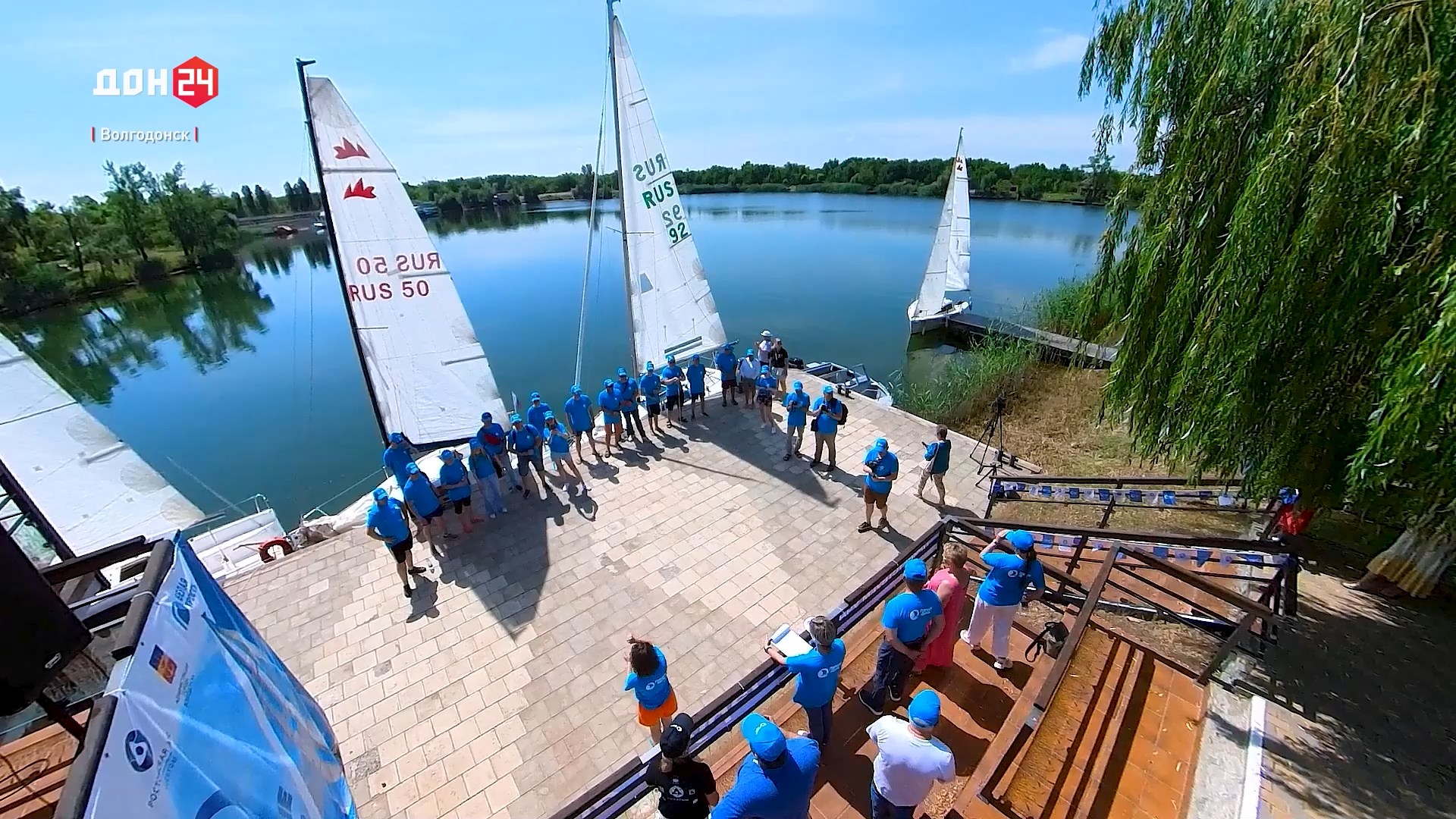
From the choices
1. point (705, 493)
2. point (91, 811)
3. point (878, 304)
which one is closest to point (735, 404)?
point (705, 493)

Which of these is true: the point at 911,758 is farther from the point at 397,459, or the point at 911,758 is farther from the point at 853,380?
the point at 853,380

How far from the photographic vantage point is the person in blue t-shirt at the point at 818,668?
4.00 metres

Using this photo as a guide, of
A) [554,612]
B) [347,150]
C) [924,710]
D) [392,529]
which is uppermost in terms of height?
[347,150]

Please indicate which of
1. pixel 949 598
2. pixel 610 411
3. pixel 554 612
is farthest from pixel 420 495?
pixel 949 598

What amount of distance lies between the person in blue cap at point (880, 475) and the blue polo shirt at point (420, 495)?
21.1 ft

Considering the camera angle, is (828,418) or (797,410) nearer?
(828,418)

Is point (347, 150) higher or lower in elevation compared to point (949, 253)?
higher

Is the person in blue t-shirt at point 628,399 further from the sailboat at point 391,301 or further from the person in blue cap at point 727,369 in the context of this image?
the sailboat at point 391,301

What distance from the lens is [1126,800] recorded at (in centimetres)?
414

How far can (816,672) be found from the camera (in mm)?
4047

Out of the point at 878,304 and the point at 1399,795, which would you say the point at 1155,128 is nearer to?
the point at 1399,795

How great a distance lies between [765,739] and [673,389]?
A: 905 cm

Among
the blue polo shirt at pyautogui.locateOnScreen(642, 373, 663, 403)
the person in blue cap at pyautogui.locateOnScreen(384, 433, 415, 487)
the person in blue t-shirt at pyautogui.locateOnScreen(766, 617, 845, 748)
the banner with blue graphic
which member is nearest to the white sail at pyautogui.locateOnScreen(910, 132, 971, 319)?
the blue polo shirt at pyautogui.locateOnScreen(642, 373, 663, 403)

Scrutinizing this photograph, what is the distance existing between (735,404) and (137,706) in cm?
1106
